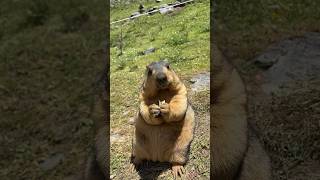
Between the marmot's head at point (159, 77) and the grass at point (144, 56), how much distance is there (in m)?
1.00

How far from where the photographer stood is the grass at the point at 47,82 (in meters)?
7.54

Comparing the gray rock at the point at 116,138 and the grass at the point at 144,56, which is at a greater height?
the grass at the point at 144,56

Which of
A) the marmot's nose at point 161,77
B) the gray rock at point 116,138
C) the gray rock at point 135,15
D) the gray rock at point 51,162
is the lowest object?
the gray rock at point 51,162

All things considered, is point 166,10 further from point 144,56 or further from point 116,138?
point 116,138

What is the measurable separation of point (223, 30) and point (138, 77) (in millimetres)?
2081

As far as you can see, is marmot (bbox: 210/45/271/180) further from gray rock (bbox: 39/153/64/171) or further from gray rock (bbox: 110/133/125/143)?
gray rock (bbox: 39/153/64/171)

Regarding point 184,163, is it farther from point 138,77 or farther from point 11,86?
point 11,86

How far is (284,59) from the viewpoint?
29.8 feet

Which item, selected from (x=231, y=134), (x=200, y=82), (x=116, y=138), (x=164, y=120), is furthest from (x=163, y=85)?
(x=200, y=82)

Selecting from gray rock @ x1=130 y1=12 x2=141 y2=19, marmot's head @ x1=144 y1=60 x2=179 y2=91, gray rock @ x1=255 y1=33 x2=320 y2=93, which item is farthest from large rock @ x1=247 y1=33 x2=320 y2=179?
gray rock @ x1=130 y1=12 x2=141 y2=19

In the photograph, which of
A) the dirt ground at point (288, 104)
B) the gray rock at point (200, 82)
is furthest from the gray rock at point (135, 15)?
the gray rock at point (200, 82)

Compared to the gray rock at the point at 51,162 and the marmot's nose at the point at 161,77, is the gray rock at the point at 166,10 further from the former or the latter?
the marmot's nose at the point at 161,77

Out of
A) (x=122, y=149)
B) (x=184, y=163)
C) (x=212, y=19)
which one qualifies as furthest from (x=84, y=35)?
(x=184, y=163)

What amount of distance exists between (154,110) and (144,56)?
5.03m
